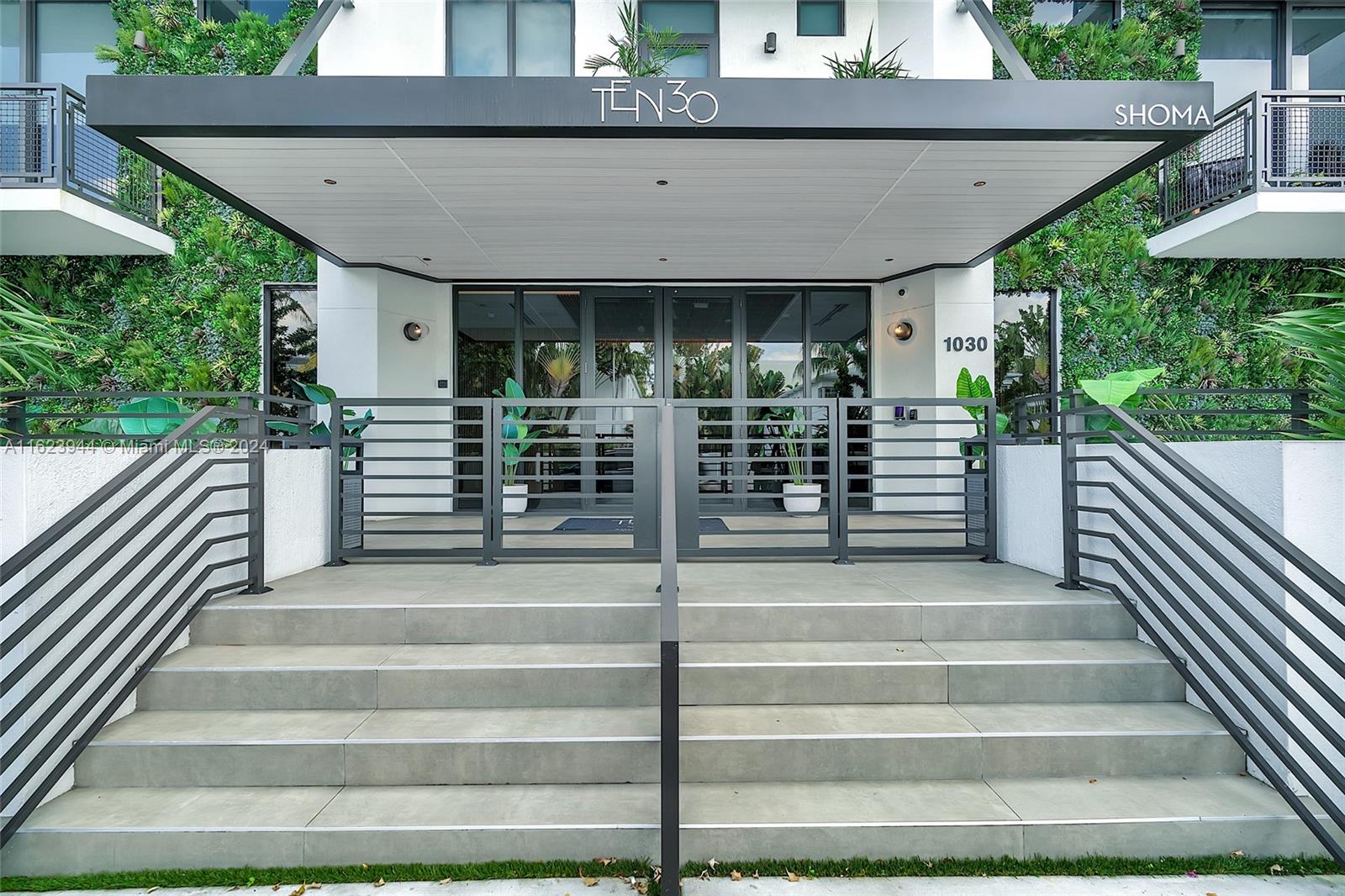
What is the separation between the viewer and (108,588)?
103 inches

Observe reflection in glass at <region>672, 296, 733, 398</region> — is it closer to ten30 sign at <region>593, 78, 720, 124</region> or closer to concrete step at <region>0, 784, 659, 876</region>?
ten30 sign at <region>593, 78, 720, 124</region>

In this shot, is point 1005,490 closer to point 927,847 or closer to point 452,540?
point 927,847

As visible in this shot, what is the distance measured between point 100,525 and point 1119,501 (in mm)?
4592

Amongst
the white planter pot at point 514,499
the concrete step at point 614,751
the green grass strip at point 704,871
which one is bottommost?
the green grass strip at point 704,871

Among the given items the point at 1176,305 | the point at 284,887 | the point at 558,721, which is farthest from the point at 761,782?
the point at 1176,305

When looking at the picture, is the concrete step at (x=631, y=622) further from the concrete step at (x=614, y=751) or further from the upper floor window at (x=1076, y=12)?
the upper floor window at (x=1076, y=12)

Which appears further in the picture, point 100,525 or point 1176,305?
point 1176,305

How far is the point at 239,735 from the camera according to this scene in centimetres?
263

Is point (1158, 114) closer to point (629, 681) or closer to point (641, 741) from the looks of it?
point (629, 681)

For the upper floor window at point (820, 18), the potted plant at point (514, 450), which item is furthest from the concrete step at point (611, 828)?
the upper floor window at point (820, 18)

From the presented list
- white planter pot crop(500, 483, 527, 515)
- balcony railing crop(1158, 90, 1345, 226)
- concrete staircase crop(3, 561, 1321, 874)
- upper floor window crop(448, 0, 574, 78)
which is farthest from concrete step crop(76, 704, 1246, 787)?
balcony railing crop(1158, 90, 1345, 226)

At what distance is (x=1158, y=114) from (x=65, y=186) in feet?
30.6

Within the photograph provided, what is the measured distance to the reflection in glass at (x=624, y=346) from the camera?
7613 millimetres

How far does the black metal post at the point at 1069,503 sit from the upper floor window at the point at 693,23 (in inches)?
218
